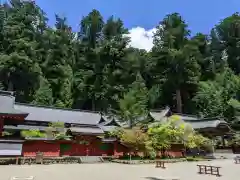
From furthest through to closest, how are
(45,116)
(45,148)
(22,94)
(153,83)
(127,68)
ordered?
(153,83) < (127,68) < (22,94) < (45,116) < (45,148)

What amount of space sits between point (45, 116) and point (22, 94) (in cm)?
2125

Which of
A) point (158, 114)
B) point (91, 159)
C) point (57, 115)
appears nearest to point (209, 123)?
point (158, 114)

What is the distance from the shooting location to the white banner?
78.6ft

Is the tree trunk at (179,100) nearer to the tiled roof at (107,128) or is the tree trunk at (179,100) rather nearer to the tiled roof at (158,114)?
the tiled roof at (158,114)

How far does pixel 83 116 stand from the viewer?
39969 mm

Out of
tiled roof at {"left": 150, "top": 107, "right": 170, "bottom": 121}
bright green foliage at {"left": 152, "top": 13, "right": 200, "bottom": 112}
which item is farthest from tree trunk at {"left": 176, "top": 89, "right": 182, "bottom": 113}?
tiled roof at {"left": 150, "top": 107, "right": 170, "bottom": 121}

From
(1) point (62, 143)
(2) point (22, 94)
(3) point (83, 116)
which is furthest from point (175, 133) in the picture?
(2) point (22, 94)

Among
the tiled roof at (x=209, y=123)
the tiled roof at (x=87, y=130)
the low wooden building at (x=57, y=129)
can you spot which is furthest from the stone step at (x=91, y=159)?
the tiled roof at (x=209, y=123)

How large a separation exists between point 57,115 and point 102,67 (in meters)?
22.5

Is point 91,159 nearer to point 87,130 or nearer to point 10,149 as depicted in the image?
point 87,130

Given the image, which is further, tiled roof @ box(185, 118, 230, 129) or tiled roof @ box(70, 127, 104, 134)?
tiled roof @ box(185, 118, 230, 129)

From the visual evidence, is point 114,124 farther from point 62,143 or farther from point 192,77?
point 192,77

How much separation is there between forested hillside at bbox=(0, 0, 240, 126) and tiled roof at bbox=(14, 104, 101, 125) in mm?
12207

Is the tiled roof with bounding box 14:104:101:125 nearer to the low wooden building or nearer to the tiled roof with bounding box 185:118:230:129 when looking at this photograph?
the low wooden building
